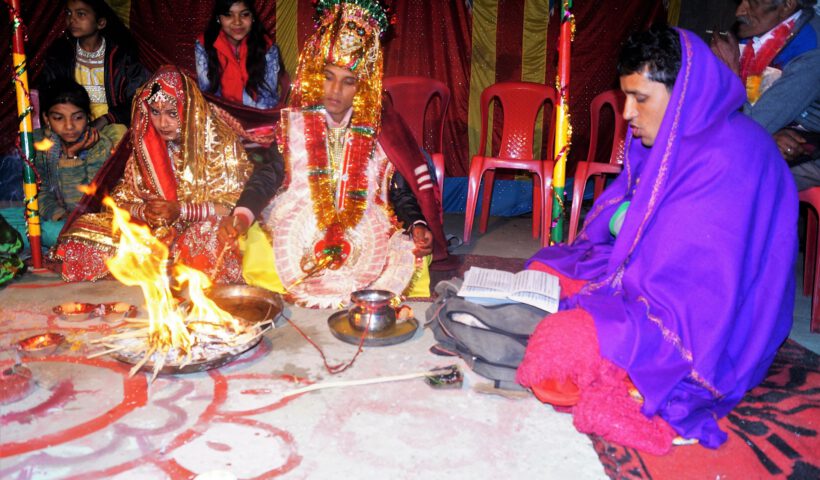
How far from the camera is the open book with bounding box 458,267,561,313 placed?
2699 mm

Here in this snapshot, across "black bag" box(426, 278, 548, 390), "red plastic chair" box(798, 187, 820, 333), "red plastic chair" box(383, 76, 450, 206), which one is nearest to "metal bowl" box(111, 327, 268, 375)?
"black bag" box(426, 278, 548, 390)

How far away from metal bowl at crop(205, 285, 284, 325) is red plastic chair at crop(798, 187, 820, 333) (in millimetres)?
3196

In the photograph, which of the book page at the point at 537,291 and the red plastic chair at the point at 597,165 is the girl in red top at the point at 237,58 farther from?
the book page at the point at 537,291

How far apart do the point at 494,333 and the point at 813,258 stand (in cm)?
291

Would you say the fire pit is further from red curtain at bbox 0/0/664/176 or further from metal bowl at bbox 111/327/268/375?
red curtain at bbox 0/0/664/176

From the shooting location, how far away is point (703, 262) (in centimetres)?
226

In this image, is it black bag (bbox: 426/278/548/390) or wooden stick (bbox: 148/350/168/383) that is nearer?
wooden stick (bbox: 148/350/168/383)

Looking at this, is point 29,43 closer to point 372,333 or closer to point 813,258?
point 372,333

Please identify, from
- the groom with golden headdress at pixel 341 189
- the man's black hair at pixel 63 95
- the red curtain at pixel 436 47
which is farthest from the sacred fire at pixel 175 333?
the red curtain at pixel 436 47

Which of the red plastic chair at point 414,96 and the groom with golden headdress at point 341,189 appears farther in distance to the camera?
the red plastic chair at point 414,96

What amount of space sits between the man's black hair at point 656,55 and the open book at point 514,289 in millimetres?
1033

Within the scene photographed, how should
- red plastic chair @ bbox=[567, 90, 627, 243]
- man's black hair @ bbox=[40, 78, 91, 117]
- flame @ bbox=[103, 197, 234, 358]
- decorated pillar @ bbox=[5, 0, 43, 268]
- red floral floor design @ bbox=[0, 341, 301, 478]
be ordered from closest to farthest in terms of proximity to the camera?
1. red floral floor design @ bbox=[0, 341, 301, 478]
2. flame @ bbox=[103, 197, 234, 358]
3. decorated pillar @ bbox=[5, 0, 43, 268]
4. man's black hair @ bbox=[40, 78, 91, 117]
5. red plastic chair @ bbox=[567, 90, 627, 243]

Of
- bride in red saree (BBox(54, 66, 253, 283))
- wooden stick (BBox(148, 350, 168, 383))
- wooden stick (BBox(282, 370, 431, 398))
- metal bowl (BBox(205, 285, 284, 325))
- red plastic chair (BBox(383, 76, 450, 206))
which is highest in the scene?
red plastic chair (BBox(383, 76, 450, 206))

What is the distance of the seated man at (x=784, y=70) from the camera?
3814 mm
